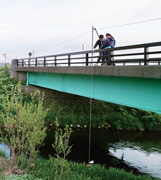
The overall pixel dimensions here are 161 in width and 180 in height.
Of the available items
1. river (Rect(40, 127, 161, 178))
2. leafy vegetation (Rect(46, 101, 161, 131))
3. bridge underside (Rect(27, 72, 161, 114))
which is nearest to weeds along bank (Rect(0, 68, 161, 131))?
leafy vegetation (Rect(46, 101, 161, 131))

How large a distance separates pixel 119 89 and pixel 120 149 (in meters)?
5.94

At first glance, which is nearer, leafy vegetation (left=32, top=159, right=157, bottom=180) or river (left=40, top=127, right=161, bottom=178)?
leafy vegetation (left=32, top=159, right=157, bottom=180)

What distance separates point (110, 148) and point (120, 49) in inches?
278

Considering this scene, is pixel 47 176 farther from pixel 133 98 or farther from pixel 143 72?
pixel 143 72

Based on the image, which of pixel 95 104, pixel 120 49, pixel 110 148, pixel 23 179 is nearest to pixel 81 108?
pixel 95 104

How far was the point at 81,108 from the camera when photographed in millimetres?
19891

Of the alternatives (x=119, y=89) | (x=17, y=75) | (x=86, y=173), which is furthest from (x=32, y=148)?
(x=17, y=75)

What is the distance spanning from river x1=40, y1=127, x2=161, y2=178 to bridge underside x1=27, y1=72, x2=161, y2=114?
3474mm

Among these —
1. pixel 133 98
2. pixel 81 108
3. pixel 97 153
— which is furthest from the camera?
pixel 81 108

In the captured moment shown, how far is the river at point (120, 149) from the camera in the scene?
37.1 ft

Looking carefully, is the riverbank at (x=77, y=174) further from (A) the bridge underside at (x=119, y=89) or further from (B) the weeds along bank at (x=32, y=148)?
(A) the bridge underside at (x=119, y=89)

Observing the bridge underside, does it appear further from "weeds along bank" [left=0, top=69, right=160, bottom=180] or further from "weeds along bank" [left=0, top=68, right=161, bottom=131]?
"weeds along bank" [left=0, top=68, right=161, bottom=131]

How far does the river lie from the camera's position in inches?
445

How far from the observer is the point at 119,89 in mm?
8758
